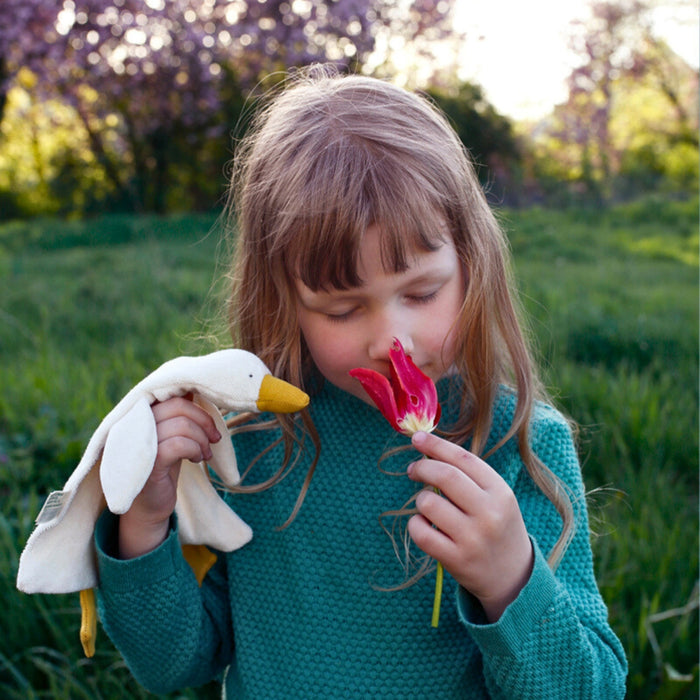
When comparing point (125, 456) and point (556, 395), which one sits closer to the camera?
point (125, 456)

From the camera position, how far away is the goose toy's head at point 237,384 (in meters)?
1.13

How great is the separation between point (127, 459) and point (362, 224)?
46 centimetres

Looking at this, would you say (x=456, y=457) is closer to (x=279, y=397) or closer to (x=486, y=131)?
(x=279, y=397)

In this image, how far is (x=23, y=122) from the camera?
12.4m

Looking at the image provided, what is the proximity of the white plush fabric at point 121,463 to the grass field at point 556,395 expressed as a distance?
0.54 meters

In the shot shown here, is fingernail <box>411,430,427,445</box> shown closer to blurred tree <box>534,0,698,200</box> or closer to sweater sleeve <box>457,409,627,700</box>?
sweater sleeve <box>457,409,627,700</box>

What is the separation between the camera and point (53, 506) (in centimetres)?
118

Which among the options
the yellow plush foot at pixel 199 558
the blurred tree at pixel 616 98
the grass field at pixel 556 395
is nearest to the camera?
the yellow plush foot at pixel 199 558

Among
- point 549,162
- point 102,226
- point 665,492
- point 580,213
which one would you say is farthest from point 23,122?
point 665,492

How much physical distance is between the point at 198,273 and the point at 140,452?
405cm

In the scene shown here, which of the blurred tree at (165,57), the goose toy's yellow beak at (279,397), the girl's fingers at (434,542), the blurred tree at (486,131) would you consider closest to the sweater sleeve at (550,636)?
the girl's fingers at (434,542)

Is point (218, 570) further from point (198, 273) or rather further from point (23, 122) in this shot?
point (23, 122)

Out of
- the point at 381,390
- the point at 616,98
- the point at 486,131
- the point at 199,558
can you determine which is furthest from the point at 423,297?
the point at 616,98

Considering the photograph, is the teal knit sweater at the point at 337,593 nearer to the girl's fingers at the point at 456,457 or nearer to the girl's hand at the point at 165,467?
the girl's hand at the point at 165,467
